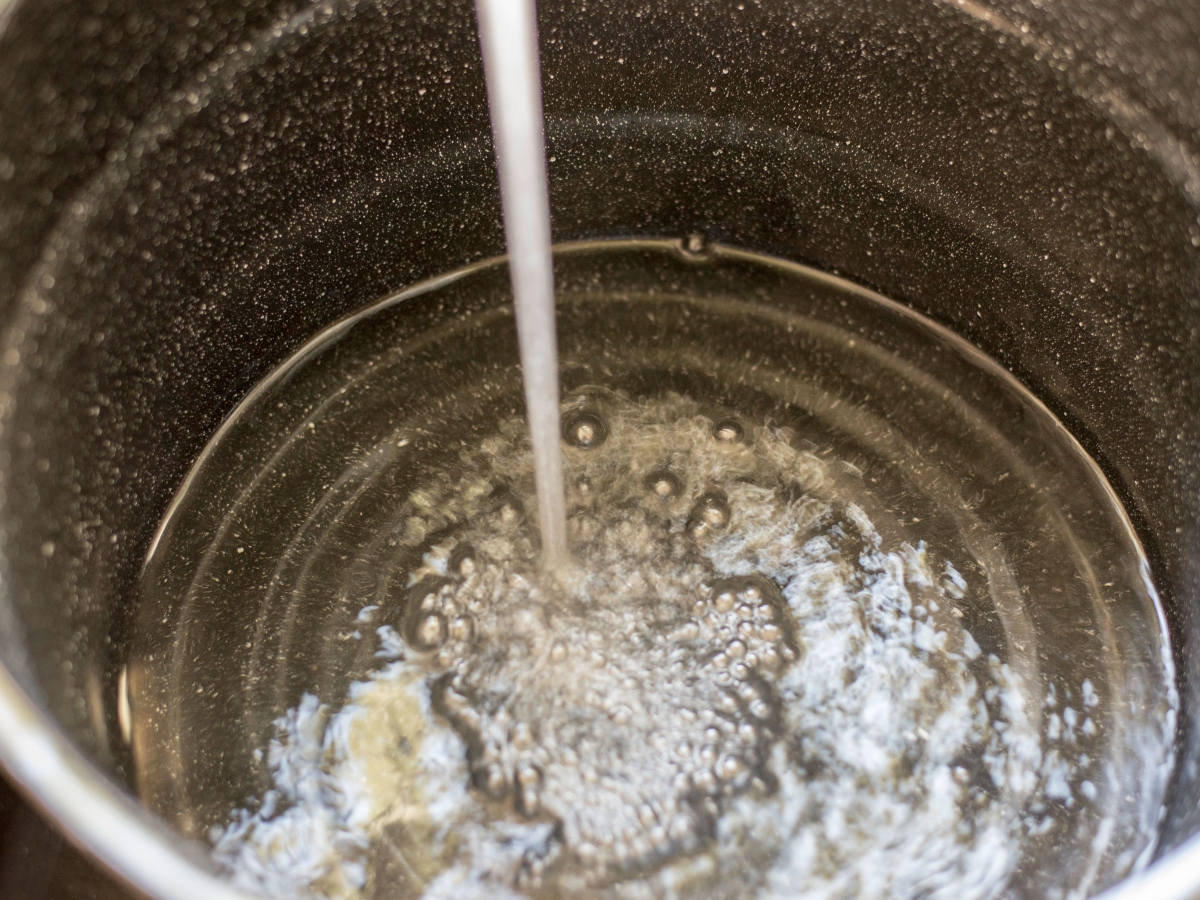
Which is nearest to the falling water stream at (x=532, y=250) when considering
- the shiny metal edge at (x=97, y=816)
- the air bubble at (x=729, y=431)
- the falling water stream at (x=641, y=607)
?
the falling water stream at (x=641, y=607)

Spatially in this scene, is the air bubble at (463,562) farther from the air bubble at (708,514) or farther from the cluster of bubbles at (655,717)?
the air bubble at (708,514)

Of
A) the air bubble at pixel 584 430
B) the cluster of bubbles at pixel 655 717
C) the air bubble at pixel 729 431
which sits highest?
the air bubble at pixel 584 430

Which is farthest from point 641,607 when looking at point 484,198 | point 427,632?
point 484,198

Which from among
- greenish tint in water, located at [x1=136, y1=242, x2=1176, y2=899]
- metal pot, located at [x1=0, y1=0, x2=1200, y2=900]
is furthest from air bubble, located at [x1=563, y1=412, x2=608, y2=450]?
metal pot, located at [x1=0, y1=0, x2=1200, y2=900]

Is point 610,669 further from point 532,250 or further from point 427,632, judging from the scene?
point 532,250

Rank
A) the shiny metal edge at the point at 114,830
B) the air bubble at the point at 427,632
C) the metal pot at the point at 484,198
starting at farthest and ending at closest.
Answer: the air bubble at the point at 427,632 → the metal pot at the point at 484,198 → the shiny metal edge at the point at 114,830

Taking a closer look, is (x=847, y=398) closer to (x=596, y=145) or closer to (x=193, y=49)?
(x=596, y=145)
